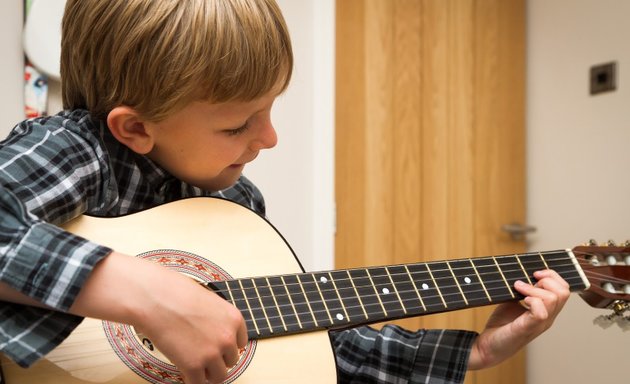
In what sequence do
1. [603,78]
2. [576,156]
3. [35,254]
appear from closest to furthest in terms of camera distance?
[35,254] < [603,78] < [576,156]

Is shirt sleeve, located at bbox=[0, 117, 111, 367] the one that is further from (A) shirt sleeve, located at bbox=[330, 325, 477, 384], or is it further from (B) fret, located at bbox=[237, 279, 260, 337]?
(A) shirt sleeve, located at bbox=[330, 325, 477, 384]

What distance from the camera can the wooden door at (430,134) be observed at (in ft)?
6.77

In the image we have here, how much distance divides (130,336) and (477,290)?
50cm

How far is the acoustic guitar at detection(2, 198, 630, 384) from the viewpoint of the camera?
26.7 inches

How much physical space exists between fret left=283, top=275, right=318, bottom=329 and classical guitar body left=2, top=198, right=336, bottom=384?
17mm

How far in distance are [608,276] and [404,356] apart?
35 cm

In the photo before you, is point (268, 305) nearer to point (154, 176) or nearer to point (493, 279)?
point (154, 176)

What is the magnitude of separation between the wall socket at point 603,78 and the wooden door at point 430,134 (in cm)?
31

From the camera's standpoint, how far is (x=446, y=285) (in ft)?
2.82

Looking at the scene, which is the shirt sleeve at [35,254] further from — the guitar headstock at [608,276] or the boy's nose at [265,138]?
the guitar headstock at [608,276]

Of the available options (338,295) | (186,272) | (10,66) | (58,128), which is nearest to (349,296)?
(338,295)

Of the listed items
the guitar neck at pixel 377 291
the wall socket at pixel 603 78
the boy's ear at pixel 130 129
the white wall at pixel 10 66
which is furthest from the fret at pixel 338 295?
the wall socket at pixel 603 78

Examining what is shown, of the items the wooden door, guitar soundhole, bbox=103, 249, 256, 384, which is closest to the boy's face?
guitar soundhole, bbox=103, 249, 256, 384

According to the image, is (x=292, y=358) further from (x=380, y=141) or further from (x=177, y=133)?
(x=380, y=141)
